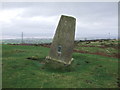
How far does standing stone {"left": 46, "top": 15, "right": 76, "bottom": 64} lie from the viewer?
2375cm

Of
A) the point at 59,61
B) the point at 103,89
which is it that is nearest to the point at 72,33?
the point at 59,61

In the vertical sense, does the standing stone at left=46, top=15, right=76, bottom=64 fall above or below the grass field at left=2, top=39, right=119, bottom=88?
above

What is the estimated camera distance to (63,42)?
2391cm

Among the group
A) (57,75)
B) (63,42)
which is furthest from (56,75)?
(63,42)

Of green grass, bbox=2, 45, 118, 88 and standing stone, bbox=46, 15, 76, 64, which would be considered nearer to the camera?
green grass, bbox=2, 45, 118, 88

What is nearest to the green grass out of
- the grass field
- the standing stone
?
the grass field

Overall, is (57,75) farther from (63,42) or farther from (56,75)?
(63,42)

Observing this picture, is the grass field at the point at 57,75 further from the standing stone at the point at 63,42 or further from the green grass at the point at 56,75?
the standing stone at the point at 63,42

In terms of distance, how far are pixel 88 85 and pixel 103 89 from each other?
4.58 ft

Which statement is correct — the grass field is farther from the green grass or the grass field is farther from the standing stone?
the standing stone

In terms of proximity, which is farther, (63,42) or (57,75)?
(63,42)

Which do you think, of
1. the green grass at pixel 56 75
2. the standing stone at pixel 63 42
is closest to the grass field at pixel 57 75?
the green grass at pixel 56 75

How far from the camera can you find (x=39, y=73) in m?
20.6

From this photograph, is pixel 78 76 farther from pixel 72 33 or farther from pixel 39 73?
pixel 72 33
